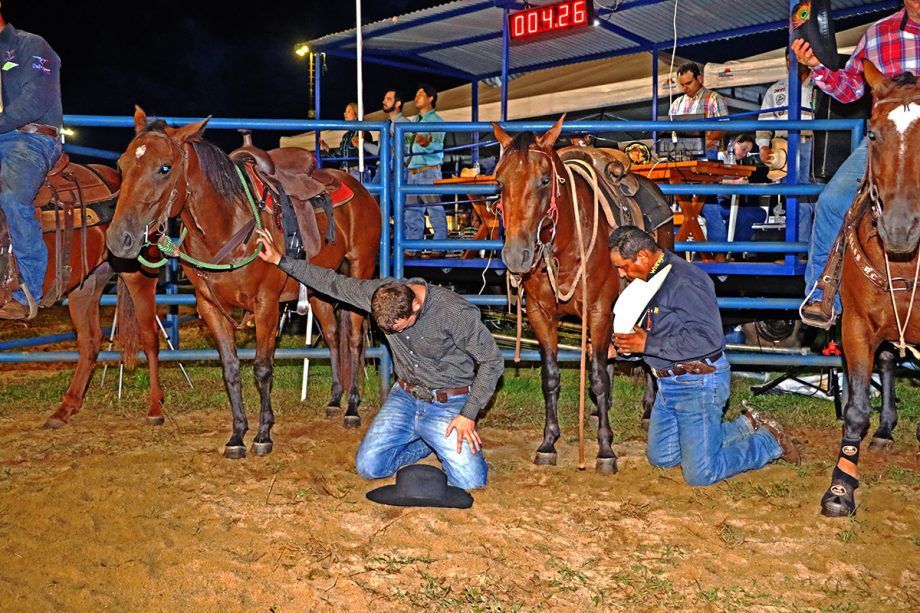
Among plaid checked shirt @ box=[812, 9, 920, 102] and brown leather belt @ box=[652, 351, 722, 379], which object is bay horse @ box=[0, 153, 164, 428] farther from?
plaid checked shirt @ box=[812, 9, 920, 102]

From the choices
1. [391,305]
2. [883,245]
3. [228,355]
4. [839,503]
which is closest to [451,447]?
[391,305]

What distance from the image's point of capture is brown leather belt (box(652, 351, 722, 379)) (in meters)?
4.86

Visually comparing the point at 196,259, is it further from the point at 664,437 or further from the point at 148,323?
the point at 664,437

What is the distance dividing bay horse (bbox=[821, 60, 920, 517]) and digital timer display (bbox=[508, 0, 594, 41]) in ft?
15.7

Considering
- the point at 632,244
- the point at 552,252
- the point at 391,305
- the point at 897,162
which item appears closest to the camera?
the point at 897,162

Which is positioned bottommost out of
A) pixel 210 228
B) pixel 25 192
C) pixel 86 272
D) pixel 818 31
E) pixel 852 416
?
pixel 852 416

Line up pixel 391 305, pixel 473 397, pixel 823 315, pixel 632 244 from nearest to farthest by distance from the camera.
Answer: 1. pixel 391 305
2. pixel 473 397
3. pixel 823 315
4. pixel 632 244

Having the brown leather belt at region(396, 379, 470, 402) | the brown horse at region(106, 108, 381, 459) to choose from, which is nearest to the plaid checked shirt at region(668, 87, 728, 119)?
the brown horse at region(106, 108, 381, 459)

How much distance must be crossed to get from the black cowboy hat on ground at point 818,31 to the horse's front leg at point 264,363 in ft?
12.3

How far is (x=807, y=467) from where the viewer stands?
5.15 m

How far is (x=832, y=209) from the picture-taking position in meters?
4.87

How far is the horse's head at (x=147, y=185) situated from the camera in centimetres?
481

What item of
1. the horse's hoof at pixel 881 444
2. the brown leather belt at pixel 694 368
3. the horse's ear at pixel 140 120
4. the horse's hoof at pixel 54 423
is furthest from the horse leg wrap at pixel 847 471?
the horse's hoof at pixel 54 423

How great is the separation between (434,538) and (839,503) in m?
2.15
